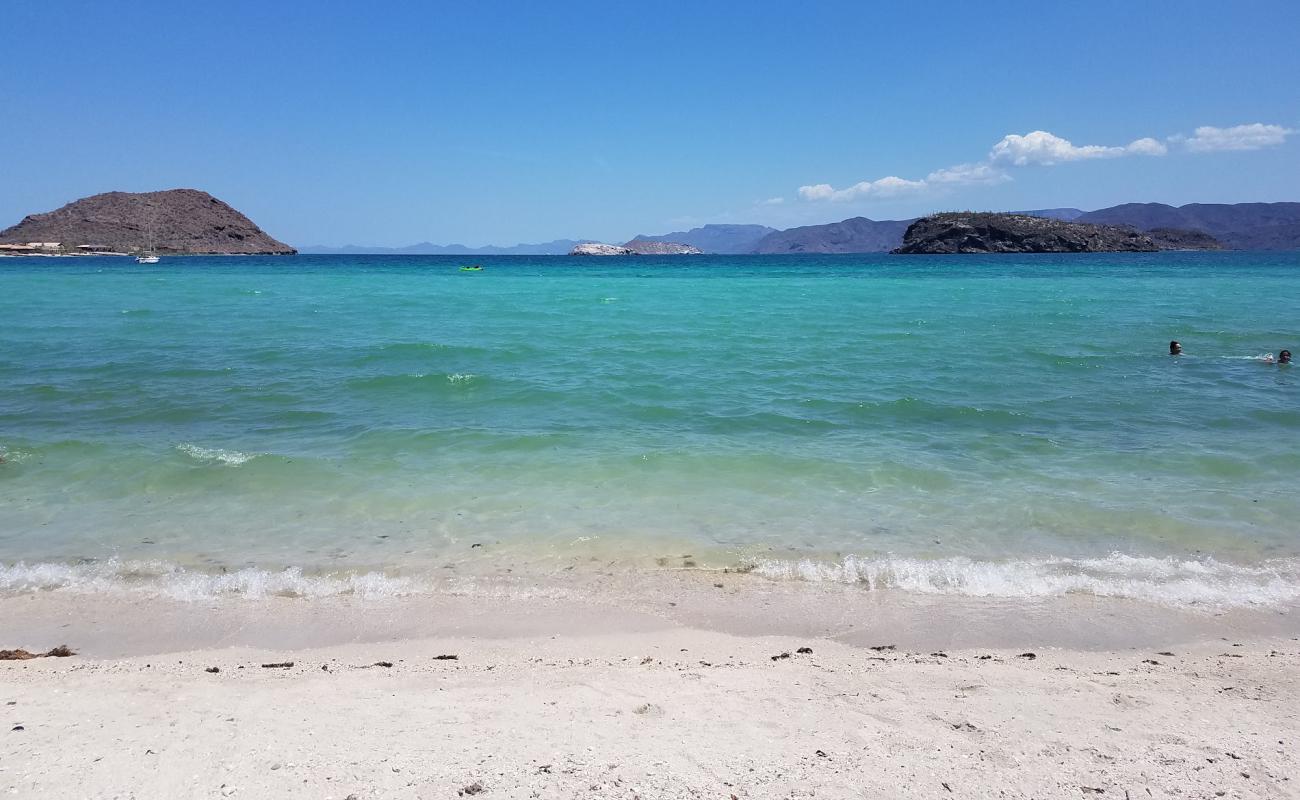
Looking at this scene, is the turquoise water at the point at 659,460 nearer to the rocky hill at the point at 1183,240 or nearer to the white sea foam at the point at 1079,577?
the white sea foam at the point at 1079,577

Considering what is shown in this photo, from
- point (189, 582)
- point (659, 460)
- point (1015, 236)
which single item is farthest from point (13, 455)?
point (1015, 236)

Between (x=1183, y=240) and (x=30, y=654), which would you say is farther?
(x=1183, y=240)

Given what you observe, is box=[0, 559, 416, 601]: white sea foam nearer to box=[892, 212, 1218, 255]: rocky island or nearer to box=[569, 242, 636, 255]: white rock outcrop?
box=[892, 212, 1218, 255]: rocky island

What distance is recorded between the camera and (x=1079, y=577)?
606 cm

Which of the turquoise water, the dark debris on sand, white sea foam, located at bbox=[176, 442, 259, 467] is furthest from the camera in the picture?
white sea foam, located at bbox=[176, 442, 259, 467]

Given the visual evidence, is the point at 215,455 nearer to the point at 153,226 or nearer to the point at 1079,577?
the point at 1079,577

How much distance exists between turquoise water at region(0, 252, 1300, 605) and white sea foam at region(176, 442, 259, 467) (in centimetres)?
6

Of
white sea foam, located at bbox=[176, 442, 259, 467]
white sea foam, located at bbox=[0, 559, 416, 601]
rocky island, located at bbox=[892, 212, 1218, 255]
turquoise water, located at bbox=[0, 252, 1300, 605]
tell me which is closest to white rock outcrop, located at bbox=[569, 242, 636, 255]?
rocky island, located at bbox=[892, 212, 1218, 255]

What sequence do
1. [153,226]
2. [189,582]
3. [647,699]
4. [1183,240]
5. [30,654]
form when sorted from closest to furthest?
[647,699], [30,654], [189,582], [153,226], [1183,240]

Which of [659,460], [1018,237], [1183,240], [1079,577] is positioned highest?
[1183,240]

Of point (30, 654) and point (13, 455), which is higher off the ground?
point (13, 455)

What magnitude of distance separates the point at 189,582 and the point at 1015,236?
130 metres

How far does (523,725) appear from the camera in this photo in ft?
12.5

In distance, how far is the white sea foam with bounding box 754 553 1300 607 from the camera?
18.9ft
